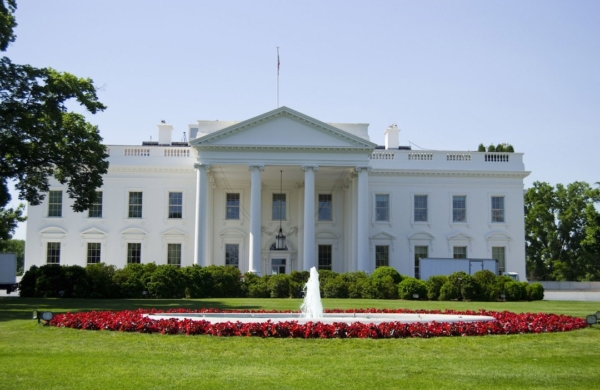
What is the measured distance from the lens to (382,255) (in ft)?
153

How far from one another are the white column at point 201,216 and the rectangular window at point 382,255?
39.3 feet

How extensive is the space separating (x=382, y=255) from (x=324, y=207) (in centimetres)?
511

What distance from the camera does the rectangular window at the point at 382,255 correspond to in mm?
46562

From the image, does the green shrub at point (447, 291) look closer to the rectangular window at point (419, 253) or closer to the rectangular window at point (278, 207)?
the rectangular window at point (419, 253)

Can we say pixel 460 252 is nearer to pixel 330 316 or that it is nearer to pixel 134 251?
pixel 134 251

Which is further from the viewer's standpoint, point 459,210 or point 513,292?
point 459,210

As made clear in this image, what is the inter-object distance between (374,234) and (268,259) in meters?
7.26

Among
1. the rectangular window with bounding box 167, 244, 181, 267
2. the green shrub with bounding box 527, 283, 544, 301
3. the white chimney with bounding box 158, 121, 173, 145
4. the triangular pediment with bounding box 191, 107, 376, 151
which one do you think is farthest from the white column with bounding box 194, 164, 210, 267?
the green shrub with bounding box 527, 283, 544, 301

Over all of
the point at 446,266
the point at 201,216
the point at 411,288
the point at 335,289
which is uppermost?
the point at 201,216

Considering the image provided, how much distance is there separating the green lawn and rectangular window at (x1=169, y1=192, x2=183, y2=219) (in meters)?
28.7

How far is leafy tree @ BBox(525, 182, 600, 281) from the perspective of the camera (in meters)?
64.2

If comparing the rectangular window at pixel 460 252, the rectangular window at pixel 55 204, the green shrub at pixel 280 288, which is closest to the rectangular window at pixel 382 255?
the rectangular window at pixel 460 252

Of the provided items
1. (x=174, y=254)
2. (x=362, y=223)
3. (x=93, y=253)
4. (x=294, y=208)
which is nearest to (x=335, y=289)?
(x=362, y=223)

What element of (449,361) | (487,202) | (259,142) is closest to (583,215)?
(487,202)
